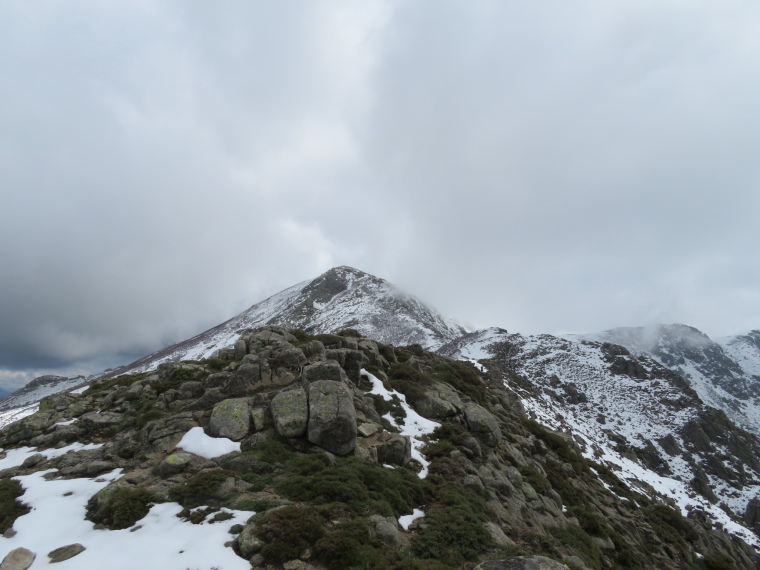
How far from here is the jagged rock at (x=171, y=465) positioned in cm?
1399

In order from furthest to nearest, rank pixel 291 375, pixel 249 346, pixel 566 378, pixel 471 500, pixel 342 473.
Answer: pixel 566 378 → pixel 249 346 → pixel 291 375 → pixel 471 500 → pixel 342 473

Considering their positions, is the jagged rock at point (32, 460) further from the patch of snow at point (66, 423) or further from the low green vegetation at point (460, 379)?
the low green vegetation at point (460, 379)

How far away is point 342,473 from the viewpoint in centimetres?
1408

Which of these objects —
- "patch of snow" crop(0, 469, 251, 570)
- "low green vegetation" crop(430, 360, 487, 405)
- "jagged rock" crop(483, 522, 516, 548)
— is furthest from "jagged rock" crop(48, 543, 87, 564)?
"low green vegetation" crop(430, 360, 487, 405)

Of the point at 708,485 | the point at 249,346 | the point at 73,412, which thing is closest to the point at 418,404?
the point at 249,346

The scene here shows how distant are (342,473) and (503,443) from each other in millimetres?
16416

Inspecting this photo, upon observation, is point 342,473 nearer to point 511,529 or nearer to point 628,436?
point 511,529

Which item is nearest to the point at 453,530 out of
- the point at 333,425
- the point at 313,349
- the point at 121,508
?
the point at 333,425

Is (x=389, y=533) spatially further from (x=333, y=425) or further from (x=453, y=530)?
(x=333, y=425)

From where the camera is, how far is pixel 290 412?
17703 millimetres

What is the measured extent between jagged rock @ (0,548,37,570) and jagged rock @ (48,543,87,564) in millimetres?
439

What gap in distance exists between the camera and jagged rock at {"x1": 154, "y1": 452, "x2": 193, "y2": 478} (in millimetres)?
13991

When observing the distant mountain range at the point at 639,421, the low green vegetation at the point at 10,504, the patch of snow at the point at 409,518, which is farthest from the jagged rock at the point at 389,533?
the distant mountain range at the point at 639,421

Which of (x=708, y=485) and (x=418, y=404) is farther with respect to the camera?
(x=708, y=485)
